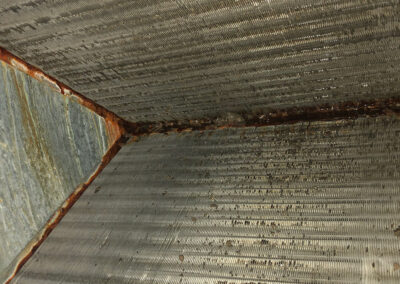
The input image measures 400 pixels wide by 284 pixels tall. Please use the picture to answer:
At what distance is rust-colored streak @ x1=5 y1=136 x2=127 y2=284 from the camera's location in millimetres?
1240

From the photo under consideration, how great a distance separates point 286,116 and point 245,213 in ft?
1.33

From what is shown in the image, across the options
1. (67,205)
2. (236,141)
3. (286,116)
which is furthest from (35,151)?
(286,116)

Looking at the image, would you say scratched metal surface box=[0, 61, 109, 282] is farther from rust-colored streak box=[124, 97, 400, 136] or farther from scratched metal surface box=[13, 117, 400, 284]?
rust-colored streak box=[124, 97, 400, 136]

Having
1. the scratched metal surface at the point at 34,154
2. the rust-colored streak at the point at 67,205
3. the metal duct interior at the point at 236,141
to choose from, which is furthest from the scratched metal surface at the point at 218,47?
the rust-colored streak at the point at 67,205

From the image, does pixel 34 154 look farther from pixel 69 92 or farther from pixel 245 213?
pixel 245 213

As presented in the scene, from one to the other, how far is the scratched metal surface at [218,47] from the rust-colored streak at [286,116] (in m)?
0.03

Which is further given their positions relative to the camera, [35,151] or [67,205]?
[67,205]

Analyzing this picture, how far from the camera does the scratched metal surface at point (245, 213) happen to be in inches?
34.9

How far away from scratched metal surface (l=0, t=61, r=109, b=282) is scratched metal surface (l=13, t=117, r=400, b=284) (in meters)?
0.08

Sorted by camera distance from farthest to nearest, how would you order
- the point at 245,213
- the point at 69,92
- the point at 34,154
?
1. the point at 69,92
2. the point at 34,154
3. the point at 245,213

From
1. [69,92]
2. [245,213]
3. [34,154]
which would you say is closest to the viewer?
[245,213]

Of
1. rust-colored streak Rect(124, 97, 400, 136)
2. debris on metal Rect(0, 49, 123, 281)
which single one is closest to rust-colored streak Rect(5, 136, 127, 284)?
debris on metal Rect(0, 49, 123, 281)

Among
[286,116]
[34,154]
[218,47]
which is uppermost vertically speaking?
[218,47]

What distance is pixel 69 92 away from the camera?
136 centimetres
